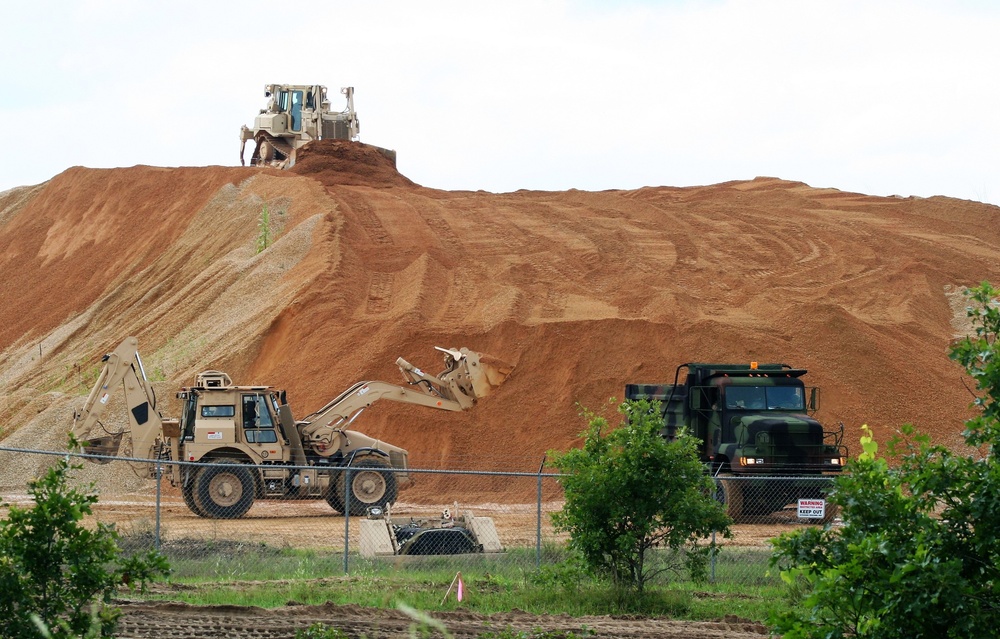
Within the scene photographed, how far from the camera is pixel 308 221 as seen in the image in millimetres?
38531

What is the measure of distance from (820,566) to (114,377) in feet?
58.9

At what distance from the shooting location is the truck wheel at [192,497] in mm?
20453

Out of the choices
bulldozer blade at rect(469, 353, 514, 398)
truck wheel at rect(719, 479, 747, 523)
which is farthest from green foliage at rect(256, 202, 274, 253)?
truck wheel at rect(719, 479, 747, 523)

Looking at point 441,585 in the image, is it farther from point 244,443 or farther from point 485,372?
point 485,372

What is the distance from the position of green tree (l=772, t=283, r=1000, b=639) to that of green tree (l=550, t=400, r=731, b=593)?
213 inches

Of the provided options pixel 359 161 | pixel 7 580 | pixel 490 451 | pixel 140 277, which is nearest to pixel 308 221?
pixel 140 277

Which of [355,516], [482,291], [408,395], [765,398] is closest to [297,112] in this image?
[482,291]

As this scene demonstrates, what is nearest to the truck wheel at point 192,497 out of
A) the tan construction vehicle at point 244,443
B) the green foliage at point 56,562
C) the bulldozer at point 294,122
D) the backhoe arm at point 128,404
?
the tan construction vehicle at point 244,443

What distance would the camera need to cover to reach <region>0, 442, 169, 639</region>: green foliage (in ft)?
23.6

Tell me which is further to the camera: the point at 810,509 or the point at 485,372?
the point at 485,372

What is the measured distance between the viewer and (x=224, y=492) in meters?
20.7

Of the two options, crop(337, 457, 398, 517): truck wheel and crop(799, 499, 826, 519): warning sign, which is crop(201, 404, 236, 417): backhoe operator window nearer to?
crop(337, 457, 398, 517): truck wheel

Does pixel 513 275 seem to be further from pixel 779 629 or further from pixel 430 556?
pixel 779 629

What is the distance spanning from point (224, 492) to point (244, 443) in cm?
99
